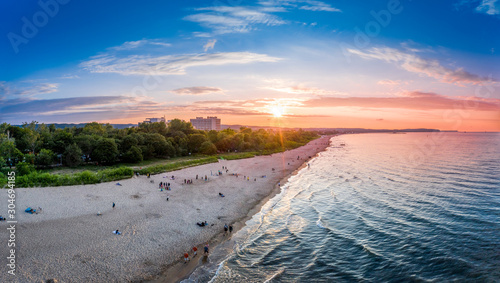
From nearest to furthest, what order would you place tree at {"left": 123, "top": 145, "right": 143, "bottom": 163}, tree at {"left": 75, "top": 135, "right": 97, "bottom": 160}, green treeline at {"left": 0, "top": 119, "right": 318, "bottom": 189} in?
1. green treeline at {"left": 0, "top": 119, "right": 318, "bottom": 189}
2. tree at {"left": 75, "top": 135, "right": 97, "bottom": 160}
3. tree at {"left": 123, "top": 145, "right": 143, "bottom": 163}

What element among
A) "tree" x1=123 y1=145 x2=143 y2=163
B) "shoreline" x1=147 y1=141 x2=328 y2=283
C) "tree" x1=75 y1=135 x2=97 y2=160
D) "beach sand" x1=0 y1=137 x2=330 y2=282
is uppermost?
"tree" x1=75 y1=135 x2=97 y2=160

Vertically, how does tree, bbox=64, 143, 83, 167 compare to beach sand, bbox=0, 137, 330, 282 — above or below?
above

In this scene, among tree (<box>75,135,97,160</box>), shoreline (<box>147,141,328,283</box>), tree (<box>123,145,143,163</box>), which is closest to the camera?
shoreline (<box>147,141,328,283</box>)

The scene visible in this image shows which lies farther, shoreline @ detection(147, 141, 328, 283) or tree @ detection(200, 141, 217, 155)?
tree @ detection(200, 141, 217, 155)

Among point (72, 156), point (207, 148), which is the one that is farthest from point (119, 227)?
point (207, 148)

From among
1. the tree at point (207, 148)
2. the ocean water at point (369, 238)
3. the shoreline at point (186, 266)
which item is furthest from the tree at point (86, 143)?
the shoreline at point (186, 266)

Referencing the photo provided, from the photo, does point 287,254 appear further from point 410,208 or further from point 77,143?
point 77,143

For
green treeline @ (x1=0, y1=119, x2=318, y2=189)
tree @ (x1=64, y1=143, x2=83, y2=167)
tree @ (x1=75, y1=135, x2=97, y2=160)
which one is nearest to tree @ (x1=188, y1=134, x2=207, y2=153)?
green treeline @ (x1=0, y1=119, x2=318, y2=189)

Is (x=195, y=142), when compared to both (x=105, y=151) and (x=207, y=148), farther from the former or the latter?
(x=105, y=151)

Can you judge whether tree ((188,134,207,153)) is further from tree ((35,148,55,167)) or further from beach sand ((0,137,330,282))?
beach sand ((0,137,330,282))
